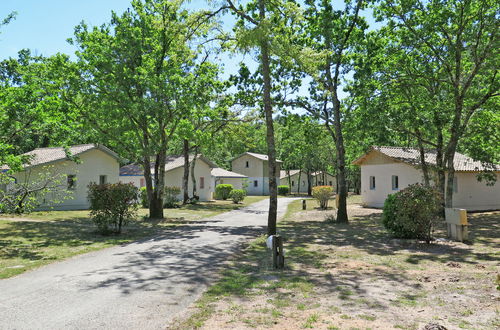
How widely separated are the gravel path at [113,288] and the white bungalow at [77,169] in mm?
17280

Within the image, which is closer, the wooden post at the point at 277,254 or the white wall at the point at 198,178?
the wooden post at the point at 277,254

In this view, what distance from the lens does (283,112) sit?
22297 mm

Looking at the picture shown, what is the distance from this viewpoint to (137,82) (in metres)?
20.2

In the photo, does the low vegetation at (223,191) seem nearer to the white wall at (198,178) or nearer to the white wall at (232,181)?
the white wall at (198,178)

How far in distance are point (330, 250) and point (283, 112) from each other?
1201 cm

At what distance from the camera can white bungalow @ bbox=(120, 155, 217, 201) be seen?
137ft

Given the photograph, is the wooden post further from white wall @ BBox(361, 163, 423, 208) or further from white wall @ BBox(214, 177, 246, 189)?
white wall @ BBox(214, 177, 246, 189)

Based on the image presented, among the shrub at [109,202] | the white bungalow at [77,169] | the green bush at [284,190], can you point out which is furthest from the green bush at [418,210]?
the green bush at [284,190]

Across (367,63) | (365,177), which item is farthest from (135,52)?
(365,177)

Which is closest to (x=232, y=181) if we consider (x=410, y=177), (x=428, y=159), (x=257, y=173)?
(x=257, y=173)

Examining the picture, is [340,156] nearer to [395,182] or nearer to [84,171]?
[395,182]

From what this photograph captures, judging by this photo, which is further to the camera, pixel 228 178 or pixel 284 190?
pixel 284 190

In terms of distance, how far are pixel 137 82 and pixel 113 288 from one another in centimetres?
1500

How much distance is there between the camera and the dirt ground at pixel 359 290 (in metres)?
5.32
